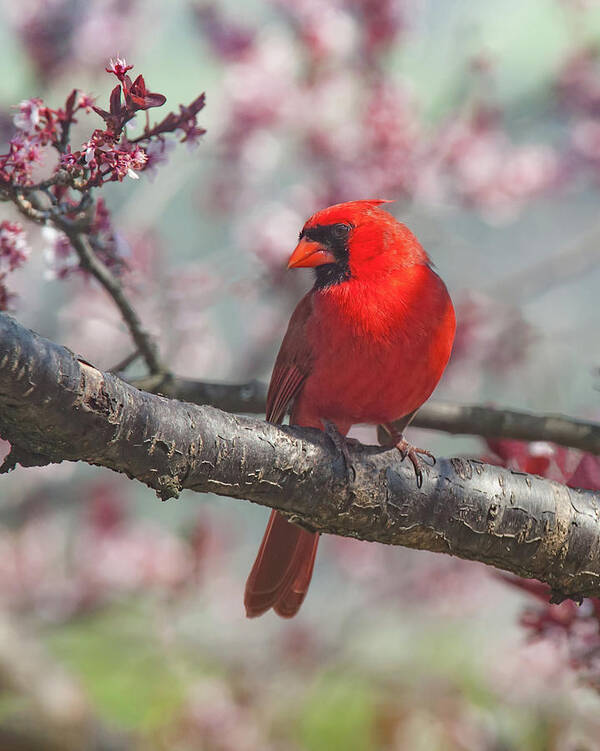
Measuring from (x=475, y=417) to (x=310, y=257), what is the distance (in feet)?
→ 1.96

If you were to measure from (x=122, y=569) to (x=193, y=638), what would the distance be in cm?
54

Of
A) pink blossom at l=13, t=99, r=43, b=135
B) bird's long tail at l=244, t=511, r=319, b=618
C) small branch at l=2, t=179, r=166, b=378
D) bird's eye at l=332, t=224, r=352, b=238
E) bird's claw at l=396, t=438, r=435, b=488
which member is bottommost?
bird's long tail at l=244, t=511, r=319, b=618

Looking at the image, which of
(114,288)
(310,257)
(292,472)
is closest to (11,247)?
(114,288)

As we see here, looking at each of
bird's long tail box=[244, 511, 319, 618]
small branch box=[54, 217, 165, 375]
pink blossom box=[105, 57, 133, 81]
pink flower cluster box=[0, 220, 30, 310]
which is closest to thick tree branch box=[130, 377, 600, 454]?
small branch box=[54, 217, 165, 375]

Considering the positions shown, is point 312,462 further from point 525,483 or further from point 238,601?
point 238,601

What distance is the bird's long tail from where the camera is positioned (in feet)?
7.41

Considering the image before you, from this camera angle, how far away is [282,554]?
7.50ft

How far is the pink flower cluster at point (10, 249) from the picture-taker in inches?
66.8

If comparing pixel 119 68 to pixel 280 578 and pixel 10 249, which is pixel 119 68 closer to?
pixel 10 249

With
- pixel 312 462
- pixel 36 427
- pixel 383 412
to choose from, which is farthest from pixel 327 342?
pixel 36 427

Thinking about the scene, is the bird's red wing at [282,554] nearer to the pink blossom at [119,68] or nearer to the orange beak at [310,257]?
the orange beak at [310,257]

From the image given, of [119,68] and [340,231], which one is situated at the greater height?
[340,231]

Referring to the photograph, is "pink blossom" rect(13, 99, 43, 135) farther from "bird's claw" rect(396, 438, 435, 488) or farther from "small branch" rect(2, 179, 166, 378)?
"bird's claw" rect(396, 438, 435, 488)

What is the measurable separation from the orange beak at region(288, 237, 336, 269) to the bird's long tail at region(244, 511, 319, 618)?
637 millimetres
